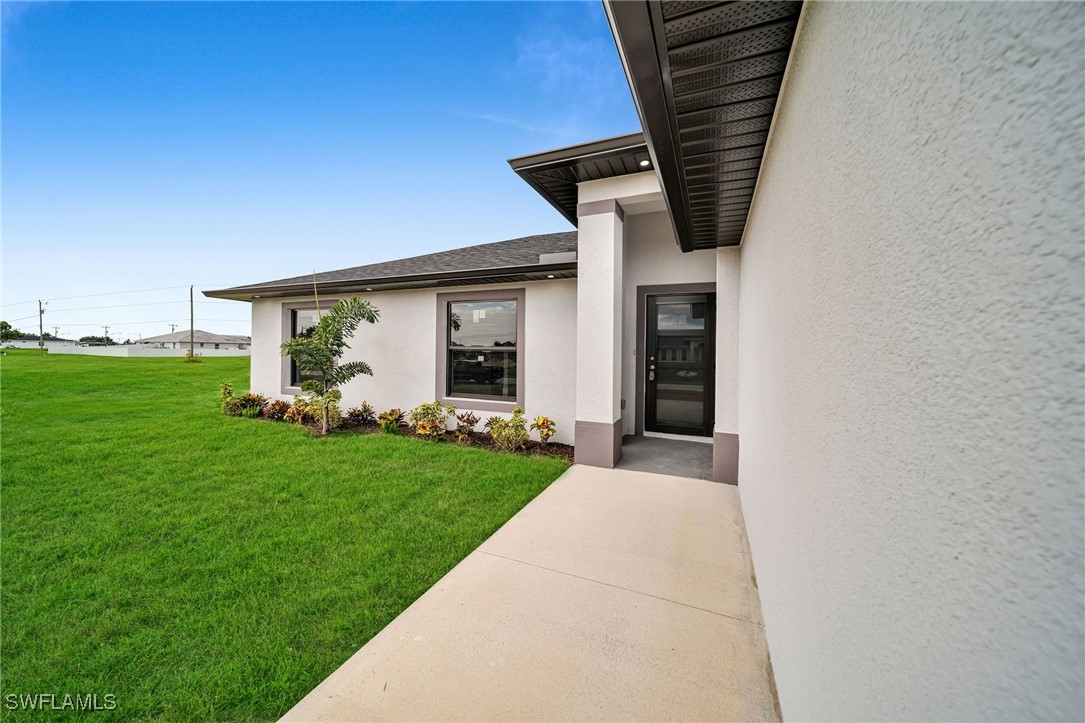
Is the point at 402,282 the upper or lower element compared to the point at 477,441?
upper

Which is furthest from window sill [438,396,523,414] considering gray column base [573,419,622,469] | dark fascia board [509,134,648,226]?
dark fascia board [509,134,648,226]

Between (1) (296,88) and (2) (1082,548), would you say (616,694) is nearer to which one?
(2) (1082,548)

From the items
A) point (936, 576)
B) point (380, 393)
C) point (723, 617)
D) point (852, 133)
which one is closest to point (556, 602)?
point (723, 617)

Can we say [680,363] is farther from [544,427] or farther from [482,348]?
[482,348]

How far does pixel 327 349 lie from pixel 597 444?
5.19 m

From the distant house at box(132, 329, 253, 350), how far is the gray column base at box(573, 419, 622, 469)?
57.6 metres

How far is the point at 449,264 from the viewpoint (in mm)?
7652

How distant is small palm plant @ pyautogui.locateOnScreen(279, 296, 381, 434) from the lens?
685 centimetres

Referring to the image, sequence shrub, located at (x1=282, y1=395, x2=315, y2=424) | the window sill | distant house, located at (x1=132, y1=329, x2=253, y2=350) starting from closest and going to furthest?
the window sill, shrub, located at (x1=282, y1=395, x2=315, y2=424), distant house, located at (x1=132, y1=329, x2=253, y2=350)

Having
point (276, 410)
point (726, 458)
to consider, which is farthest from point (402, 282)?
point (726, 458)

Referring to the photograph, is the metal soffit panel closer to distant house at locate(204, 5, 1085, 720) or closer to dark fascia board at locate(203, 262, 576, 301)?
distant house at locate(204, 5, 1085, 720)

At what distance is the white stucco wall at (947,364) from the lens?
0.42 m

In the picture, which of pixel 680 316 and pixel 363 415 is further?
pixel 363 415

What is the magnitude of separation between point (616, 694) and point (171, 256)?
115ft
